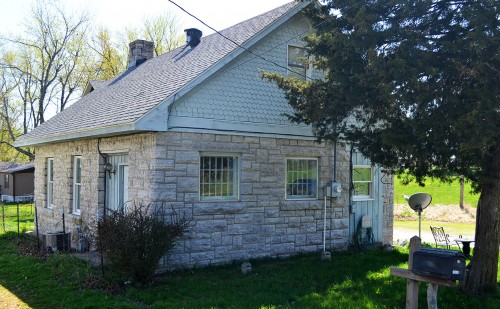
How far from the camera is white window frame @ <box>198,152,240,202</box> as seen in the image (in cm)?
1021

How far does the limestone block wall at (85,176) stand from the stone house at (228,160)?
0.04 metres

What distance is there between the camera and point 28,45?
34188mm

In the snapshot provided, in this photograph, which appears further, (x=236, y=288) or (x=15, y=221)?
(x=15, y=221)

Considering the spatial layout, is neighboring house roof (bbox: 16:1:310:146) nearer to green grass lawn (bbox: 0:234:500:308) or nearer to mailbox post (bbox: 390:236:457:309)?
green grass lawn (bbox: 0:234:500:308)

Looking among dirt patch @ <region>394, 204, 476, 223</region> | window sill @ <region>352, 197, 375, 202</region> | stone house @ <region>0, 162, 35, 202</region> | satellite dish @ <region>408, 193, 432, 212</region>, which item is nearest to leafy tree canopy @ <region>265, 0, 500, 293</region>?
satellite dish @ <region>408, 193, 432, 212</region>

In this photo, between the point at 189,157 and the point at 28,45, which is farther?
the point at 28,45

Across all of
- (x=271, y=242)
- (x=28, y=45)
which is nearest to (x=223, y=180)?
(x=271, y=242)

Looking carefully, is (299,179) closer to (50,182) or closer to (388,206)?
(388,206)

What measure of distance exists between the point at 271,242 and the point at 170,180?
9.74ft

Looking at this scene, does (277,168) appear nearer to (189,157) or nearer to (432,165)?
(189,157)

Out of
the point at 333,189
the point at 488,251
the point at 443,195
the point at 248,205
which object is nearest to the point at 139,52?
the point at 248,205

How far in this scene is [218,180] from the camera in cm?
1044

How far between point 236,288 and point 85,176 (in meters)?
6.13

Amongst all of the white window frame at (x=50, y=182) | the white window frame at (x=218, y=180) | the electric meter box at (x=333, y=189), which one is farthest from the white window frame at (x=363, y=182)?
the white window frame at (x=50, y=182)
